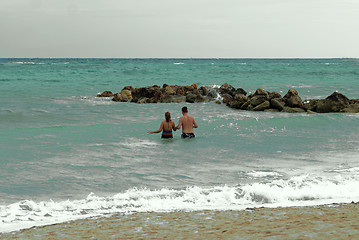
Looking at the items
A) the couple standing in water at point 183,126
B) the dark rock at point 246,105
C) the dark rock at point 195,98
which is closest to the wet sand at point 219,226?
the couple standing in water at point 183,126

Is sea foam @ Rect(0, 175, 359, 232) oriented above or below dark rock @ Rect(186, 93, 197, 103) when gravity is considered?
below

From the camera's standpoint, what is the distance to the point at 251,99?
23.0 meters

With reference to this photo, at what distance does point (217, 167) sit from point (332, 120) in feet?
33.4

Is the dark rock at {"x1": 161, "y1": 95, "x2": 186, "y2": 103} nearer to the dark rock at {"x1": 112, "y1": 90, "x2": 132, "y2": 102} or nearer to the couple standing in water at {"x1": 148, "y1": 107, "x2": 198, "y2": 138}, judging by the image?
the dark rock at {"x1": 112, "y1": 90, "x2": 132, "y2": 102}

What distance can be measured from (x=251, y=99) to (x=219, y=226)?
18.1 meters

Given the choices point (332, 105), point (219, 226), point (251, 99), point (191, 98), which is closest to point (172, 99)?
point (191, 98)

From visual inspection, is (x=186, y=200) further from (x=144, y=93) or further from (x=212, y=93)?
(x=212, y=93)

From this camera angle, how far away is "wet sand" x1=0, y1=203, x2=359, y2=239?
506 centimetres

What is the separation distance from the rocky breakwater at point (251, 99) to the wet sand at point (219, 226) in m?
15.7

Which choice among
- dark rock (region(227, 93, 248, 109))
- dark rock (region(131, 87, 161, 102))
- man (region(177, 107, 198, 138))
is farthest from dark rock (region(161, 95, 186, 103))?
man (region(177, 107, 198, 138))

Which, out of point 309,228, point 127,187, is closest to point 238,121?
point 127,187

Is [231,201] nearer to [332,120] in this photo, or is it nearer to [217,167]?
[217,167]

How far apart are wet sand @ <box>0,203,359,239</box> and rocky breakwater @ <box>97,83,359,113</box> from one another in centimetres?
1572

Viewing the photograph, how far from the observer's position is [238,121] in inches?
722
